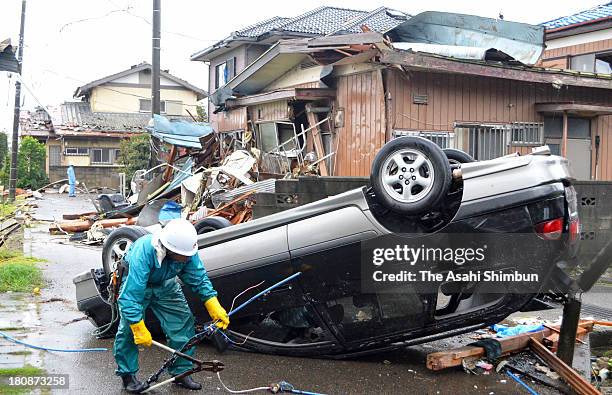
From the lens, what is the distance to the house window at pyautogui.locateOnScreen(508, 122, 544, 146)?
14.1 m

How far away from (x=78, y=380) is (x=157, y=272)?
122 centimetres

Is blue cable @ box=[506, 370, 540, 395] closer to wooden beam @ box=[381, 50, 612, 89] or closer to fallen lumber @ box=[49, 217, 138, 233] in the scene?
wooden beam @ box=[381, 50, 612, 89]

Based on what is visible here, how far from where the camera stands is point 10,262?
11.3 metres

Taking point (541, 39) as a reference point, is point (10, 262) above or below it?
below

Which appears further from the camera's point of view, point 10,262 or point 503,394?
point 10,262

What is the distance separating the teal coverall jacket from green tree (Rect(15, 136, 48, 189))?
3539cm

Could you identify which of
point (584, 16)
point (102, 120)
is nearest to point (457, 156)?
point (584, 16)

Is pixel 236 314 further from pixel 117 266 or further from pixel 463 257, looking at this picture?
pixel 463 257

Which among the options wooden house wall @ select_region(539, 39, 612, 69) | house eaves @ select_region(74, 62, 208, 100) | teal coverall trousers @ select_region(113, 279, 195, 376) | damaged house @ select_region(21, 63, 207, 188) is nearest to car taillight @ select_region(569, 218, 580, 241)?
teal coverall trousers @ select_region(113, 279, 195, 376)

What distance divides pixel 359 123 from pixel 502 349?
8.09 m

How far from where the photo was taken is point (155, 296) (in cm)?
531

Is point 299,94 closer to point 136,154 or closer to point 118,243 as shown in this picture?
point 118,243

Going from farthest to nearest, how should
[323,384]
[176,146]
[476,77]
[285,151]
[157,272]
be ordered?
[176,146]
[285,151]
[476,77]
[323,384]
[157,272]

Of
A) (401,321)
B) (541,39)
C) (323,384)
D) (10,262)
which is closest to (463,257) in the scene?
(401,321)
